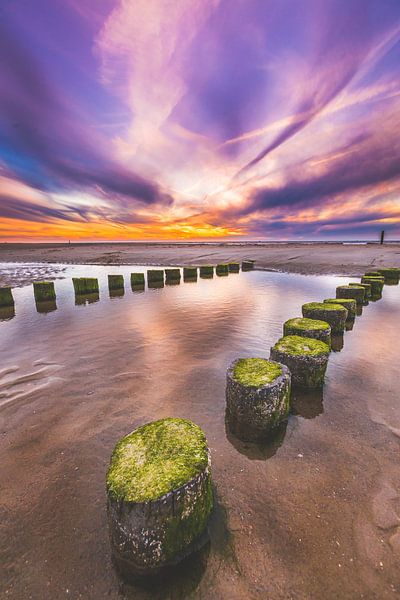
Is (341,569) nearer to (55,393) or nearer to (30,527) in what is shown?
(30,527)

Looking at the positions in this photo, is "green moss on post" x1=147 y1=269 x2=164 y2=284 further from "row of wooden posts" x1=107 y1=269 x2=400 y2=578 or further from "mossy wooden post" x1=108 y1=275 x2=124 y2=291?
"row of wooden posts" x1=107 y1=269 x2=400 y2=578

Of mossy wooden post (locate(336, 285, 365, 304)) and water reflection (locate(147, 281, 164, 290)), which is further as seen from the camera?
water reflection (locate(147, 281, 164, 290))

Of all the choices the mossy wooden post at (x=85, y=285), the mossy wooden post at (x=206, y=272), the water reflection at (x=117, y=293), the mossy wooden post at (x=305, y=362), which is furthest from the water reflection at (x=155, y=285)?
the mossy wooden post at (x=305, y=362)

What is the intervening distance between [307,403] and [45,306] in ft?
35.6

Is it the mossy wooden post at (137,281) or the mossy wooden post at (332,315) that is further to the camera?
the mossy wooden post at (137,281)

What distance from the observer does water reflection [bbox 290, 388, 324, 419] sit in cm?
422

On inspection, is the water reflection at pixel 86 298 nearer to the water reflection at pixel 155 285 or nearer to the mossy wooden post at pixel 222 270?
the water reflection at pixel 155 285

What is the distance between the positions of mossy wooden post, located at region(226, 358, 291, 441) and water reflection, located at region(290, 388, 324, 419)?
488mm

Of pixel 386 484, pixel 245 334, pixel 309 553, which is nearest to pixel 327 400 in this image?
pixel 386 484

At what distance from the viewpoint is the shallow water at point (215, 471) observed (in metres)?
2.22

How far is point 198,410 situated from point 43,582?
8.43 feet

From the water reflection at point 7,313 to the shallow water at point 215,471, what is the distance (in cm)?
331

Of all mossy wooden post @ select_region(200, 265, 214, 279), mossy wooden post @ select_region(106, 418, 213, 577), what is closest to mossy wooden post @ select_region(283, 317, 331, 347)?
mossy wooden post @ select_region(106, 418, 213, 577)

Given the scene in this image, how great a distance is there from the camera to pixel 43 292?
11.7 m
